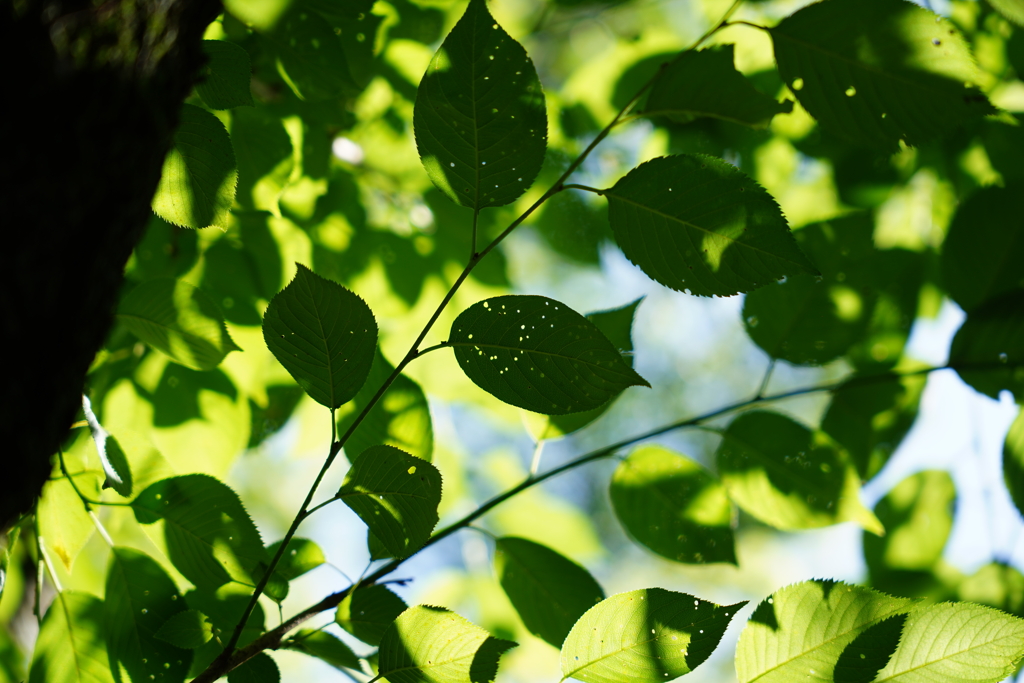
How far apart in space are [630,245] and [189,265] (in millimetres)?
728

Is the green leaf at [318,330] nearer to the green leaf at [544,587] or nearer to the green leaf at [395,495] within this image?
the green leaf at [395,495]

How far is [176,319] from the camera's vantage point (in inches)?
29.1

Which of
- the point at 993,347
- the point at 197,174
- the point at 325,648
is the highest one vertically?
the point at 197,174

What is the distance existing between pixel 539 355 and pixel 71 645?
0.61 meters

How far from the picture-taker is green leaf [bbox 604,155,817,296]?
1.83 feet

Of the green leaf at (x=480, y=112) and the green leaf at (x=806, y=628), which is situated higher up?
the green leaf at (x=480, y=112)

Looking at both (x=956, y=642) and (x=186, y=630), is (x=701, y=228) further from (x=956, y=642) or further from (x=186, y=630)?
(x=186, y=630)

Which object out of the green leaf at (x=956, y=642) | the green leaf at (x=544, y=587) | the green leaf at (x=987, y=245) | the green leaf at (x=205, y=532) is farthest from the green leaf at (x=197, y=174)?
the green leaf at (x=987, y=245)

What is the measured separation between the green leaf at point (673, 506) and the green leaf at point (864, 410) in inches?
12.8

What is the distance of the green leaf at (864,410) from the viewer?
1021 mm

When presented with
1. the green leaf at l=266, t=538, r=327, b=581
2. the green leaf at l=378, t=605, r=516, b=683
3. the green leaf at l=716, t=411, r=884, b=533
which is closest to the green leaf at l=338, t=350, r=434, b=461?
the green leaf at l=266, t=538, r=327, b=581

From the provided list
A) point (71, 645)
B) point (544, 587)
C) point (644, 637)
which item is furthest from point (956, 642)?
point (71, 645)

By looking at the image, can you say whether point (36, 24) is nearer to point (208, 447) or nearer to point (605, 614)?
point (605, 614)

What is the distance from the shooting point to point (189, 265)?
0.98 m
